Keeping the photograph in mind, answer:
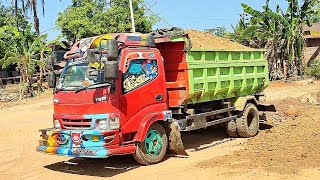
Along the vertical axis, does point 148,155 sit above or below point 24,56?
below

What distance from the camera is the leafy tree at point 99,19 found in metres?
35.2

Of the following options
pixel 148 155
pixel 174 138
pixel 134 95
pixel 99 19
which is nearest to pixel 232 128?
pixel 174 138

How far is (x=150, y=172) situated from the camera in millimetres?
7621

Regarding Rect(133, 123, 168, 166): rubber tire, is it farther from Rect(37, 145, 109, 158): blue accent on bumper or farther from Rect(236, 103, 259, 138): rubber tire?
Rect(236, 103, 259, 138): rubber tire

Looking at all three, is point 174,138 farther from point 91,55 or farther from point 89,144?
point 91,55

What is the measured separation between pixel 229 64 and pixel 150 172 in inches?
146

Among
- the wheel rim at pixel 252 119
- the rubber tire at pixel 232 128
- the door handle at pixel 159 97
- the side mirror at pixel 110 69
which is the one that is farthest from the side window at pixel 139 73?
the wheel rim at pixel 252 119

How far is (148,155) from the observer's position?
8.11m

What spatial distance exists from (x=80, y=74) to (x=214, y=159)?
122 inches

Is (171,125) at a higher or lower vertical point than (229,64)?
lower

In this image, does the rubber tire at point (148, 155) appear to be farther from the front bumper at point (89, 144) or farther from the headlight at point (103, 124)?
the headlight at point (103, 124)

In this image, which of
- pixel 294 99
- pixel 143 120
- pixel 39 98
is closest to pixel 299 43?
pixel 294 99

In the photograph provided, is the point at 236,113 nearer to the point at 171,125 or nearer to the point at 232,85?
the point at 232,85

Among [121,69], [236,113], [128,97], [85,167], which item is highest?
[121,69]
